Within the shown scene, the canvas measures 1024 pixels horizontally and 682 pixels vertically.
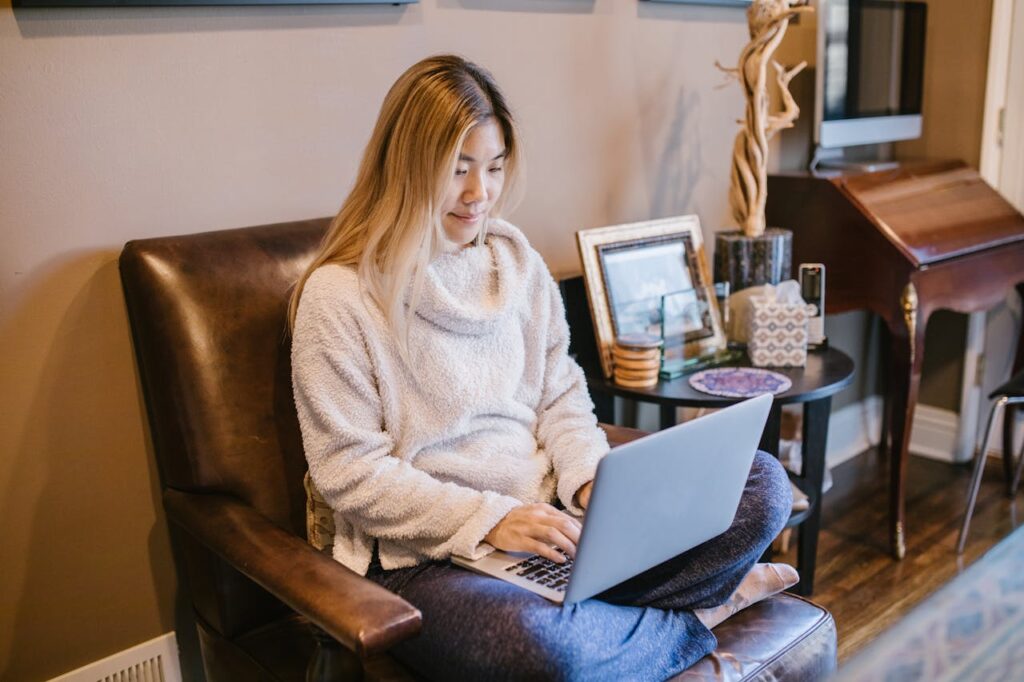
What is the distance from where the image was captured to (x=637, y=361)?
1.90 meters

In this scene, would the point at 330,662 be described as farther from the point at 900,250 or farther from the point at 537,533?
the point at 900,250

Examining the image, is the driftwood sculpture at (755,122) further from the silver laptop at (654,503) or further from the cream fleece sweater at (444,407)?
the silver laptop at (654,503)

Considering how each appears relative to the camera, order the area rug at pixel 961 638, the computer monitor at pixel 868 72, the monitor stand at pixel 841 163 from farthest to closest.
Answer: the monitor stand at pixel 841 163, the computer monitor at pixel 868 72, the area rug at pixel 961 638

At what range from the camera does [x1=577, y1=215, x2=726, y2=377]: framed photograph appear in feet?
6.44

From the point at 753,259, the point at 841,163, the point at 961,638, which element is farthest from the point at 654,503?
the point at 841,163

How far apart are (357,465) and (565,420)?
394mm

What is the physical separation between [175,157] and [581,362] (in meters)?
0.91

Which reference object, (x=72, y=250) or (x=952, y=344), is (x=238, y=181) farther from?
(x=952, y=344)

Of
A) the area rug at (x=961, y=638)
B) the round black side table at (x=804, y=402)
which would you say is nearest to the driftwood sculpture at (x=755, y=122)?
the round black side table at (x=804, y=402)

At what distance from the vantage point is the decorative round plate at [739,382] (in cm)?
187

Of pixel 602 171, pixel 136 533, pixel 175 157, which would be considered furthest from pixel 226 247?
pixel 602 171

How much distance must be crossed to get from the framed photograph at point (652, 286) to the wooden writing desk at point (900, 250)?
1.54 feet

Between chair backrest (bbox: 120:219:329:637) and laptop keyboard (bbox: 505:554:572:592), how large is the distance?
378mm

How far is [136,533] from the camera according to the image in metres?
1.61
